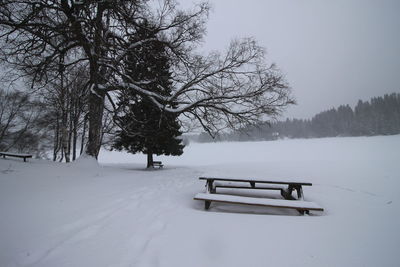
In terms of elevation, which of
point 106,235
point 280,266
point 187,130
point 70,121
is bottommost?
point 280,266

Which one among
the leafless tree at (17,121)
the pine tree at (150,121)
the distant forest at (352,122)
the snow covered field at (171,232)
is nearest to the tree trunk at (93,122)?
the pine tree at (150,121)

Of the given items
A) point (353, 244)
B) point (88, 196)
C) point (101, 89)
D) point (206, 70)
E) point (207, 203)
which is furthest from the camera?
point (206, 70)

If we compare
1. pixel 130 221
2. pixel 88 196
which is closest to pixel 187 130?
pixel 88 196

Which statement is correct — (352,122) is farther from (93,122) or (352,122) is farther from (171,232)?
(171,232)

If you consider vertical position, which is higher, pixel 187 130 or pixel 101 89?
pixel 101 89

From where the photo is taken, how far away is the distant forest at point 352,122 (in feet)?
193

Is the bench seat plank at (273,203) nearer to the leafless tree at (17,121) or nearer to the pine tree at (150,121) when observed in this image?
the pine tree at (150,121)

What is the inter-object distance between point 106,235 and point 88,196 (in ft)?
6.80

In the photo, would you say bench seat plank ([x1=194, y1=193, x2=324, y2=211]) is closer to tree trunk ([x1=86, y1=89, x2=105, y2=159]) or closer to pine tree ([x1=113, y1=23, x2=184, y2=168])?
pine tree ([x1=113, y1=23, x2=184, y2=168])

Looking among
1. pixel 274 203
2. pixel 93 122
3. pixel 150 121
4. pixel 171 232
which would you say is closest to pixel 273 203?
pixel 274 203

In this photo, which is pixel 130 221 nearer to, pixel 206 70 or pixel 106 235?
pixel 106 235

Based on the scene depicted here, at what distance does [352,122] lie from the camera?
68.6 m

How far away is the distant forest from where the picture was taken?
58906 millimetres

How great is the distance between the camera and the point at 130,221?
3.16 meters
